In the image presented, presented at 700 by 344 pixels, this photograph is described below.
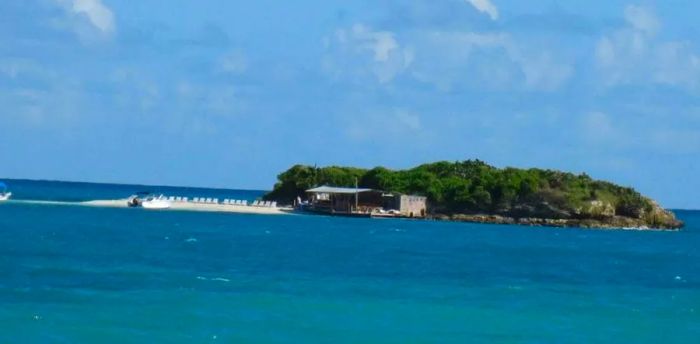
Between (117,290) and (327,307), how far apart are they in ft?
28.2

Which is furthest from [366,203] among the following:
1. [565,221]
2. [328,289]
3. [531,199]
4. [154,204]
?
[328,289]

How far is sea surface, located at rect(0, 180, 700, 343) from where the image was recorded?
37.5 m

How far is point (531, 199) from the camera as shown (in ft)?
476

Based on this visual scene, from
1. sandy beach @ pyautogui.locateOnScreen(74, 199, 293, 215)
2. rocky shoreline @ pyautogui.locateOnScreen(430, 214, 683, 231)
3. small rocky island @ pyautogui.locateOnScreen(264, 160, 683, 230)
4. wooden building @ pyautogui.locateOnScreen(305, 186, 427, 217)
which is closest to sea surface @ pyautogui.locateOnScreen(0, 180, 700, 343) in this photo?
rocky shoreline @ pyautogui.locateOnScreen(430, 214, 683, 231)

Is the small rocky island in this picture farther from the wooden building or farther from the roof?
the roof

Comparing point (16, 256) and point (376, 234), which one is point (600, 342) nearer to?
point (16, 256)

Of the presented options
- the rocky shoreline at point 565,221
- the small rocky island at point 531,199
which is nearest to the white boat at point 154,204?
the small rocky island at point 531,199

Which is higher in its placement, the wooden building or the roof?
the roof

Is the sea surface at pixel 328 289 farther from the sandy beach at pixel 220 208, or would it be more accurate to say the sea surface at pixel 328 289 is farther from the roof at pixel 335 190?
the sandy beach at pixel 220 208

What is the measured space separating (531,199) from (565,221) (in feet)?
17.5

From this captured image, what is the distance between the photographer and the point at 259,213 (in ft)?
484

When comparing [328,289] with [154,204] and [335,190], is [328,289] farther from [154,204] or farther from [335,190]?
[154,204]

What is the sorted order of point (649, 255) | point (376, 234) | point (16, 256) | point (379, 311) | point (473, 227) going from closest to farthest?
point (379, 311) < point (16, 256) < point (649, 255) < point (376, 234) < point (473, 227)

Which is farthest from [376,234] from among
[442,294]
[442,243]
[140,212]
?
[442,294]
